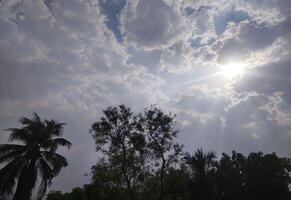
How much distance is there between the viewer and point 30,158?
22062 mm

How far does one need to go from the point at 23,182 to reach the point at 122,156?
26.3ft

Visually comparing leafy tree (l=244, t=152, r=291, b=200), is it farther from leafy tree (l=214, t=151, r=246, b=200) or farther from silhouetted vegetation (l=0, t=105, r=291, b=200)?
silhouetted vegetation (l=0, t=105, r=291, b=200)

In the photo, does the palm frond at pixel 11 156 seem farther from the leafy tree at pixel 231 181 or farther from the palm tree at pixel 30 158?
the leafy tree at pixel 231 181

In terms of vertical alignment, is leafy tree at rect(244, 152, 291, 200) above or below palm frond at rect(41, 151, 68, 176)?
above

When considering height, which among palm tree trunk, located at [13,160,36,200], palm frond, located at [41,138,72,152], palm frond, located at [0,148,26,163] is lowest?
palm tree trunk, located at [13,160,36,200]

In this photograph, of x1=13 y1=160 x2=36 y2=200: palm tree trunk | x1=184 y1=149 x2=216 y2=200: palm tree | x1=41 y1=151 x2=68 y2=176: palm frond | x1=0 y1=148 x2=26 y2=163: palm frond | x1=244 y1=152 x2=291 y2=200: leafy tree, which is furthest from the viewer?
x1=244 y1=152 x2=291 y2=200: leafy tree

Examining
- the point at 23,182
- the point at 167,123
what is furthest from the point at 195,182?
the point at 23,182

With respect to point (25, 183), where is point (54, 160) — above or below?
above

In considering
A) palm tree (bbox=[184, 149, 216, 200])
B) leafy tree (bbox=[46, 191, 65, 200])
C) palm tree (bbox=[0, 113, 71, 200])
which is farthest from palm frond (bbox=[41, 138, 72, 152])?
leafy tree (bbox=[46, 191, 65, 200])

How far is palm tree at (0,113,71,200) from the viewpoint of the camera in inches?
826

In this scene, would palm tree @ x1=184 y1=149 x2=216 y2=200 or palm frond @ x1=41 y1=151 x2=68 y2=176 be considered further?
palm tree @ x1=184 y1=149 x2=216 y2=200

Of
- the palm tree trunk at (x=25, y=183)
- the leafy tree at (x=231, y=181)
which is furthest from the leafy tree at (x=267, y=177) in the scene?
the palm tree trunk at (x=25, y=183)

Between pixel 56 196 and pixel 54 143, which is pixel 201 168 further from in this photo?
pixel 56 196

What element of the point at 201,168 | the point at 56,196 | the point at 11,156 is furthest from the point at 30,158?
the point at 56,196
